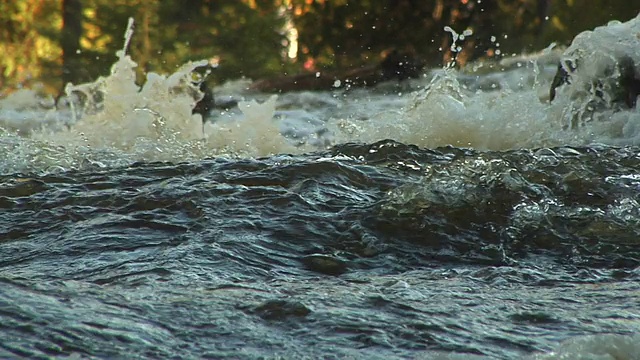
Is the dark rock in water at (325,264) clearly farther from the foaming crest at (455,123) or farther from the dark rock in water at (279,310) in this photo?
the foaming crest at (455,123)

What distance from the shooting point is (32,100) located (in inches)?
479

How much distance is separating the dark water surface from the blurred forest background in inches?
323

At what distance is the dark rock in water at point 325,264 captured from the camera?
323cm

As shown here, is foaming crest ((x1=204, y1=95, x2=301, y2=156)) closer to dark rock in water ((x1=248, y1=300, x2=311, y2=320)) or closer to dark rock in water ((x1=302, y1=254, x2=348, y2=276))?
dark rock in water ((x1=302, y1=254, x2=348, y2=276))

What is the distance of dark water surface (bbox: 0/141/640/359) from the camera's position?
2.48 metres

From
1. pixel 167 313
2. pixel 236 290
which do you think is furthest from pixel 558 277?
pixel 167 313

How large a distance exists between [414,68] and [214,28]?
2656 millimetres

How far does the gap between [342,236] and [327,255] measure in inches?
7.8

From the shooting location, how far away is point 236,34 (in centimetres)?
1298

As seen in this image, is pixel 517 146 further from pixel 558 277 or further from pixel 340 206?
pixel 558 277

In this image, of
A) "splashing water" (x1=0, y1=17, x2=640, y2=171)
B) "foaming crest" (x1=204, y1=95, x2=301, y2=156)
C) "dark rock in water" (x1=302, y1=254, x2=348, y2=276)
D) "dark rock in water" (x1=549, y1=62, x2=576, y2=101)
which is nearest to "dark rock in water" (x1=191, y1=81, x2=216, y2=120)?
"splashing water" (x1=0, y1=17, x2=640, y2=171)

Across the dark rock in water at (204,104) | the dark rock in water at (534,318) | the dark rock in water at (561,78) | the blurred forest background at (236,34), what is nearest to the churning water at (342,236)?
the dark rock in water at (534,318)

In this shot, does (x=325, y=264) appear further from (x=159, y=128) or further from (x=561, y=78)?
(x=561, y=78)

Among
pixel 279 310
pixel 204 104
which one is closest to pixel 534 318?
pixel 279 310
